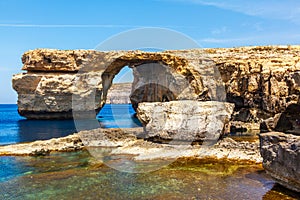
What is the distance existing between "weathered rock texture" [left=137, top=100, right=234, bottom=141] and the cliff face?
7.21m

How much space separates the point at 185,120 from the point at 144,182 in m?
8.88

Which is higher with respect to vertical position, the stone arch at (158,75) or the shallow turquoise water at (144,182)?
the stone arch at (158,75)

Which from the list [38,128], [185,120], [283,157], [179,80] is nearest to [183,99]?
Result: [179,80]

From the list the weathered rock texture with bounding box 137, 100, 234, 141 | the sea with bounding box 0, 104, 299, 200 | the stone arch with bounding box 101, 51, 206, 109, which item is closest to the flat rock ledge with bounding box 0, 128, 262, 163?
the weathered rock texture with bounding box 137, 100, 234, 141

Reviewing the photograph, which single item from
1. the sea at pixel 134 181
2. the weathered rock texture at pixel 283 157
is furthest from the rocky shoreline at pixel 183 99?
the sea at pixel 134 181

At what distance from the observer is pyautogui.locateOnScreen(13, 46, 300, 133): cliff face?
32625mm

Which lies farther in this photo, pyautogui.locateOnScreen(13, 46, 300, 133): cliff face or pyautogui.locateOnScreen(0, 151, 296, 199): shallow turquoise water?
pyautogui.locateOnScreen(13, 46, 300, 133): cliff face

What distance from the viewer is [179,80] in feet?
137

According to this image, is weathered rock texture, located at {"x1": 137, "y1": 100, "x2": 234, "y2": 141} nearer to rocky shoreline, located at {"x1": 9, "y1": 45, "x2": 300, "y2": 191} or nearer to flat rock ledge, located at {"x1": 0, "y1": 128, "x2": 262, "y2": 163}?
rocky shoreline, located at {"x1": 9, "y1": 45, "x2": 300, "y2": 191}

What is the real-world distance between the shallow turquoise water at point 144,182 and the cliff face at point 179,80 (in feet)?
42.5

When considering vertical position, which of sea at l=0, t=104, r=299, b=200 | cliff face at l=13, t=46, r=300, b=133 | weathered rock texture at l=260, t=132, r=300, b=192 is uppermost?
cliff face at l=13, t=46, r=300, b=133

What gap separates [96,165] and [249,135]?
1699 cm

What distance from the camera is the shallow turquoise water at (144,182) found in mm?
12508

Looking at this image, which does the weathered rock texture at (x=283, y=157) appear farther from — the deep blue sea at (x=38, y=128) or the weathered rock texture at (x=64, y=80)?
the weathered rock texture at (x=64, y=80)
